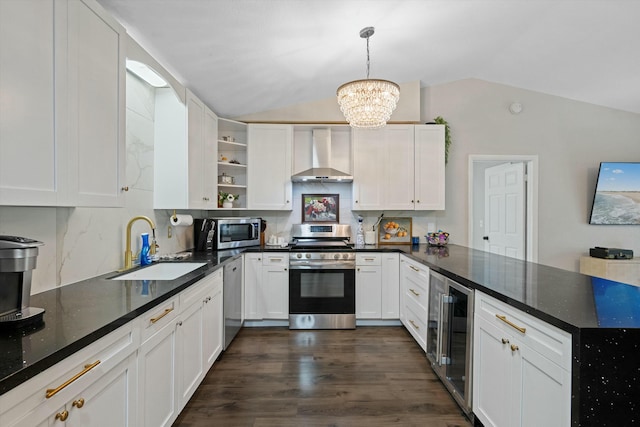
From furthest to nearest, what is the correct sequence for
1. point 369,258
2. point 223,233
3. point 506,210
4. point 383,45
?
1. point 506,210
2. point 369,258
3. point 223,233
4. point 383,45

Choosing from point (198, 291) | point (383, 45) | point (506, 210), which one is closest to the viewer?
point (198, 291)

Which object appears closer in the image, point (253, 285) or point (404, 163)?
point (253, 285)

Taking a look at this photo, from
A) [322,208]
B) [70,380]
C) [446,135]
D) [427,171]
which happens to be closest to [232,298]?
[322,208]

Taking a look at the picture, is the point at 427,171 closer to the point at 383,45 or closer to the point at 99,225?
the point at 383,45

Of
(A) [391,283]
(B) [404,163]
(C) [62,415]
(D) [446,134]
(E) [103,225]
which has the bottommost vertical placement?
(A) [391,283]

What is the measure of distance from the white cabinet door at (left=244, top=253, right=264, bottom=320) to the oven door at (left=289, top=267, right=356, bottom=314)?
355 millimetres

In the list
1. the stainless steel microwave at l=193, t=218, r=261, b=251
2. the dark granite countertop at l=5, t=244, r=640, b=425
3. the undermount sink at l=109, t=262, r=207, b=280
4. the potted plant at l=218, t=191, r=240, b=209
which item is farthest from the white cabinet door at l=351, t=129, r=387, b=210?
the undermount sink at l=109, t=262, r=207, b=280

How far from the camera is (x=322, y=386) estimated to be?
2.36 m

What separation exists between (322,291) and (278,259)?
601 millimetres

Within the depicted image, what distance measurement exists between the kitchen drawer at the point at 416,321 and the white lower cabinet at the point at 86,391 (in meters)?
2.21

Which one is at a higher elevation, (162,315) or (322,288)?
(162,315)

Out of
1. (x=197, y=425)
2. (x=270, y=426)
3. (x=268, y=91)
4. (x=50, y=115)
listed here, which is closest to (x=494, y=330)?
(x=270, y=426)

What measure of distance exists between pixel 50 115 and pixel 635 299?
2.67 meters

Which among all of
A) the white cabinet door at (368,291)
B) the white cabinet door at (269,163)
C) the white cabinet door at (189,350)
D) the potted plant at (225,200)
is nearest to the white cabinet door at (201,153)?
the potted plant at (225,200)
